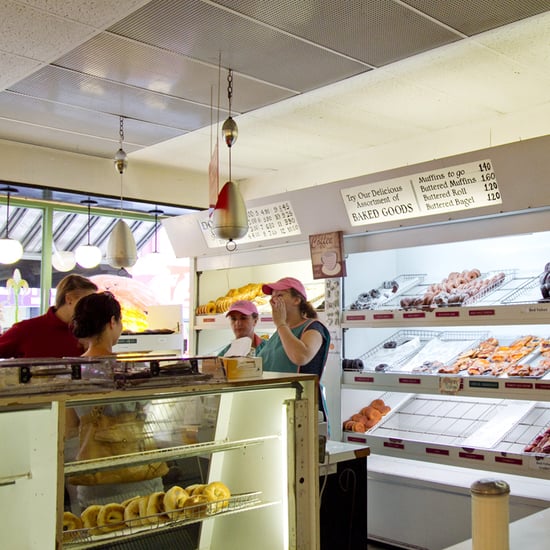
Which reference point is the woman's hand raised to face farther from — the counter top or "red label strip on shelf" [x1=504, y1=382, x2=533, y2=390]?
the counter top

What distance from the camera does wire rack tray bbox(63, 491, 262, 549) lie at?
2.09 metres

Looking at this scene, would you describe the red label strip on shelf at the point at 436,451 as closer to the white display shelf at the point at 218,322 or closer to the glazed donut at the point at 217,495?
the white display shelf at the point at 218,322

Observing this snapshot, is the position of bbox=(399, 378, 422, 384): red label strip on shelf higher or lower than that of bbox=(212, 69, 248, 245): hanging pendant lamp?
lower

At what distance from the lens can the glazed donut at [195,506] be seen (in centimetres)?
229

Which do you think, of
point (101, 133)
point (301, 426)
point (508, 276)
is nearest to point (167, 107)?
point (101, 133)

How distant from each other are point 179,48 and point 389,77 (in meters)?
1.43

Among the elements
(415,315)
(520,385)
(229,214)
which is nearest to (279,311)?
(229,214)

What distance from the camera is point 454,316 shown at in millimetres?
4188

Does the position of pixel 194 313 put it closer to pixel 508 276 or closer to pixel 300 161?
pixel 300 161

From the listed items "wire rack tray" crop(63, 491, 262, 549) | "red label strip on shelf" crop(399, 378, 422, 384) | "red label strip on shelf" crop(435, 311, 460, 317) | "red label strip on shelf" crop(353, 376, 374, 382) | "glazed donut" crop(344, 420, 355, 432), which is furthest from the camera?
"glazed donut" crop(344, 420, 355, 432)

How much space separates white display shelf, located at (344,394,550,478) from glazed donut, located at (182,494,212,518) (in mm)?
2210

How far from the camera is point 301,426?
2.46m

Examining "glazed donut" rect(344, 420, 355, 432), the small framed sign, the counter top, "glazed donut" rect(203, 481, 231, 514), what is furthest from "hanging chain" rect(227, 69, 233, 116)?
the counter top

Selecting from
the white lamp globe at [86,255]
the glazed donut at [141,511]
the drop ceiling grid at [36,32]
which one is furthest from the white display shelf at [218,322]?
the glazed donut at [141,511]
